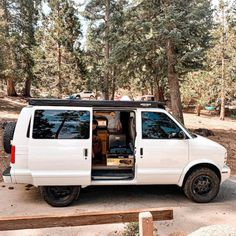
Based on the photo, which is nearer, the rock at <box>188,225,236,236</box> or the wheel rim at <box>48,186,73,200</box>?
the rock at <box>188,225,236,236</box>

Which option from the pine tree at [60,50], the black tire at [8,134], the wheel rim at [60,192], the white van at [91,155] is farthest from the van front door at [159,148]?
the pine tree at [60,50]

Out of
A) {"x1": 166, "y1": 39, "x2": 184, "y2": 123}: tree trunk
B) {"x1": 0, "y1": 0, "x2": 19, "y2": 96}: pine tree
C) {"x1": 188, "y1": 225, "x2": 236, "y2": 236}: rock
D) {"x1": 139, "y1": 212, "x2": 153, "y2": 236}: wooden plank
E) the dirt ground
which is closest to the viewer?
{"x1": 139, "y1": 212, "x2": 153, "y2": 236}: wooden plank

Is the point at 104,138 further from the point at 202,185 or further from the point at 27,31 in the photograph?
the point at 27,31

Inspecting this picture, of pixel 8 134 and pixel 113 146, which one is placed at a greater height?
pixel 8 134

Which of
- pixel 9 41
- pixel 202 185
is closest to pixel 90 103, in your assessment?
pixel 202 185

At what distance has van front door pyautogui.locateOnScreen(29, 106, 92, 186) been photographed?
17.9ft

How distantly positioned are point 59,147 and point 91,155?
622mm

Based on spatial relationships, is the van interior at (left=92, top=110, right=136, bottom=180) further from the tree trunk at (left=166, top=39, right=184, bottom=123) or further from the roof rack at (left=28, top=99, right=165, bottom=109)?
the tree trunk at (left=166, top=39, right=184, bottom=123)

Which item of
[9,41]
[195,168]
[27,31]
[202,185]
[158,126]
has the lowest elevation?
[202,185]

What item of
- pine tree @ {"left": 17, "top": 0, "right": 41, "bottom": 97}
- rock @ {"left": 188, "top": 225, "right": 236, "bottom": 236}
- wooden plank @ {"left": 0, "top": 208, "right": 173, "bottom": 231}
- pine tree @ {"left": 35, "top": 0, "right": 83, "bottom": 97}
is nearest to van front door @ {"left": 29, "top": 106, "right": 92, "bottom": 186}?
wooden plank @ {"left": 0, "top": 208, "right": 173, "bottom": 231}

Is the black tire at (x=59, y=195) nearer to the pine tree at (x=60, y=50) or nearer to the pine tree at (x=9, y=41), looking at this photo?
the pine tree at (x=9, y=41)

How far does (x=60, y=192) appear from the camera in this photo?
5.71m

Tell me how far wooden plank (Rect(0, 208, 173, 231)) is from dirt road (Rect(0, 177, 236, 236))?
2.22 metres

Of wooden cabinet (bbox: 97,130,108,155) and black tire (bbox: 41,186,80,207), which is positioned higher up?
wooden cabinet (bbox: 97,130,108,155)
